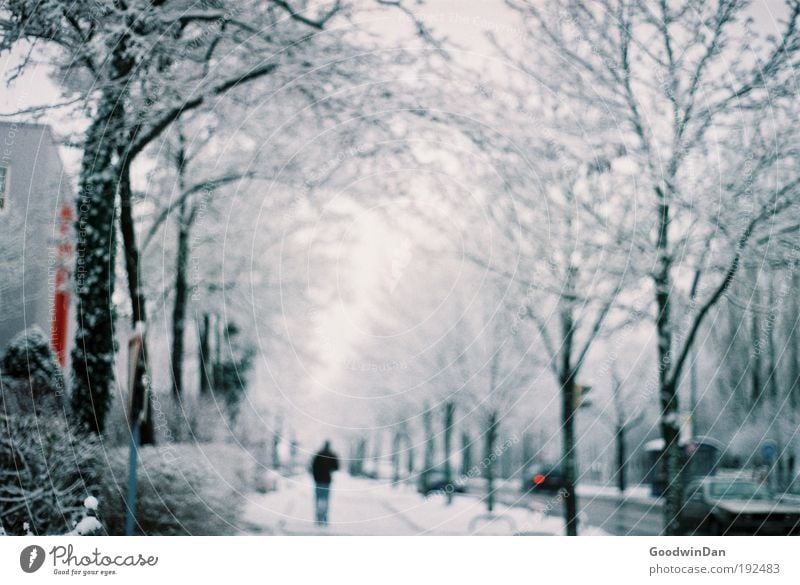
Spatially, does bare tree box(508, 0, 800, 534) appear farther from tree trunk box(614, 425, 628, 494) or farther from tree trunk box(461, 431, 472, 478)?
tree trunk box(461, 431, 472, 478)

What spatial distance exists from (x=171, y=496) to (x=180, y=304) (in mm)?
1574

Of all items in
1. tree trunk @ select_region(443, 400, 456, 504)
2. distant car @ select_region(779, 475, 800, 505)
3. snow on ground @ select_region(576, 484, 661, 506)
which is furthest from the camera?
tree trunk @ select_region(443, 400, 456, 504)

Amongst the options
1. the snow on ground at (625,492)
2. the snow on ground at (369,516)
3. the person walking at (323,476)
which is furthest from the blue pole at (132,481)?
the snow on ground at (625,492)

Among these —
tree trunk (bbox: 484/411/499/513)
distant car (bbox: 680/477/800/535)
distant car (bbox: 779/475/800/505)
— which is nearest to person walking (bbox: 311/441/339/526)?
tree trunk (bbox: 484/411/499/513)

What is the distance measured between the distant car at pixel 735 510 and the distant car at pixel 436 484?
5.61 feet

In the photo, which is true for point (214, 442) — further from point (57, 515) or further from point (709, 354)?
point (709, 354)

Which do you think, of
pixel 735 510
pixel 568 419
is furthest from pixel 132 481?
pixel 735 510

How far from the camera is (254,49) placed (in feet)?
23.3

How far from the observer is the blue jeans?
6.63m

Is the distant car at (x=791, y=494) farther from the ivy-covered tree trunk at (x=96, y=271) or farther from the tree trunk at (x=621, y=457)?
the ivy-covered tree trunk at (x=96, y=271)

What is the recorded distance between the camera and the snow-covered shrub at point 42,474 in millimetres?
6621

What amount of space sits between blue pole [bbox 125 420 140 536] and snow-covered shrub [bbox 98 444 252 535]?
0.05 metres
